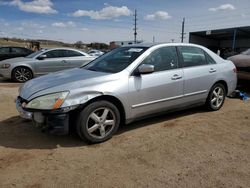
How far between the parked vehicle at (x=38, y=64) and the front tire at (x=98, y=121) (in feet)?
22.1

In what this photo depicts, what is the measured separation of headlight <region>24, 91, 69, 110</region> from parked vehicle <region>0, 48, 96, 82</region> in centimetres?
666

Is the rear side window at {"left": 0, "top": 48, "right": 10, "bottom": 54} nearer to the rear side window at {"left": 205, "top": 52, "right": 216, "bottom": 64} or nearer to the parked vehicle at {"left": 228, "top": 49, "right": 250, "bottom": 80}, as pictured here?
the parked vehicle at {"left": 228, "top": 49, "right": 250, "bottom": 80}

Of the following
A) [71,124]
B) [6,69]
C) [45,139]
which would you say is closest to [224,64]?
[71,124]

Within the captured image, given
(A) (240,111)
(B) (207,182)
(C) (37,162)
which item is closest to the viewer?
(B) (207,182)

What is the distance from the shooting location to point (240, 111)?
217 inches

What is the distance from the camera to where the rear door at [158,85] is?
4.06m

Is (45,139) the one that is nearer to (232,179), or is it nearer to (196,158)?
(196,158)

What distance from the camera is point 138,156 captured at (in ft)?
11.1

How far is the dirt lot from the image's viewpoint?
2852mm

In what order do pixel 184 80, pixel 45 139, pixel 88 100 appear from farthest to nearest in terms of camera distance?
pixel 184 80
pixel 45 139
pixel 88 100

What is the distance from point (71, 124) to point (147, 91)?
4.36 ft

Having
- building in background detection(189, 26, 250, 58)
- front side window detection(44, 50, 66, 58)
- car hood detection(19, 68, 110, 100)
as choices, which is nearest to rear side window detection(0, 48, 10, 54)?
front side window detection(44, 50, 66, 58)

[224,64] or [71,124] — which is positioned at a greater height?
[224,64]

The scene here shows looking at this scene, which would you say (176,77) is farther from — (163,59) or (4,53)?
(4,53)
